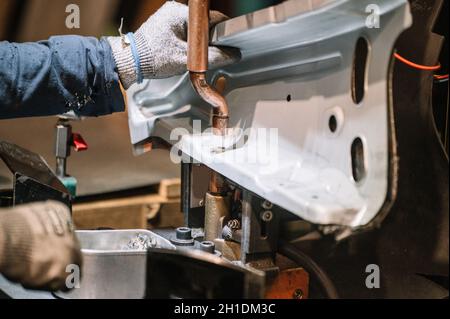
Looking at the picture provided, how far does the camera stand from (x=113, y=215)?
213 centimetres

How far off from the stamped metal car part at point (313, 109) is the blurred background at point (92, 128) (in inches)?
34.2

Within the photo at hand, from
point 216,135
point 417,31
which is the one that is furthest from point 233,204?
point 417,31

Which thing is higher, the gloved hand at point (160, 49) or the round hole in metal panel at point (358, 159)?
the gloved hand at point (160, 49)

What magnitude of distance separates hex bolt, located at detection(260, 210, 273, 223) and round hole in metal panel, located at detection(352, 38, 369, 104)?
0.27m

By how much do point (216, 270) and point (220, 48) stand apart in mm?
512

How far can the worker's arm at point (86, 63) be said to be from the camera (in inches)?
42.8

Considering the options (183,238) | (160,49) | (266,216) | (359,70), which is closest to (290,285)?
(266,216)

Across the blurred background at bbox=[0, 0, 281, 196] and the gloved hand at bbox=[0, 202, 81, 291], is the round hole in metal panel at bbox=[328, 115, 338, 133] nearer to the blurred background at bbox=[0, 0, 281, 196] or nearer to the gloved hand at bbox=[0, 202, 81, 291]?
the gloved hand at bbox=[0, 202, 81, 291]

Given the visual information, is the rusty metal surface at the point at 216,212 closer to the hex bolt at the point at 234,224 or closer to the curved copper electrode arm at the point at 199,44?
the hex bolt at the point at 234,224

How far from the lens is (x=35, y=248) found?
721mm

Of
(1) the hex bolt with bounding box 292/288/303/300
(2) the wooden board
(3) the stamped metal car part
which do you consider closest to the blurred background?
(2) the wooden board

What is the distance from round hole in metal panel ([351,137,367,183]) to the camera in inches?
30.9

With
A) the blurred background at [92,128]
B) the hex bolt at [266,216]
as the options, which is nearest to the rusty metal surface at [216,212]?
the hex bolt at [266,216]

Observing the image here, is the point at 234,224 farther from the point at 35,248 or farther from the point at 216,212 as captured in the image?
the point at 35,248
